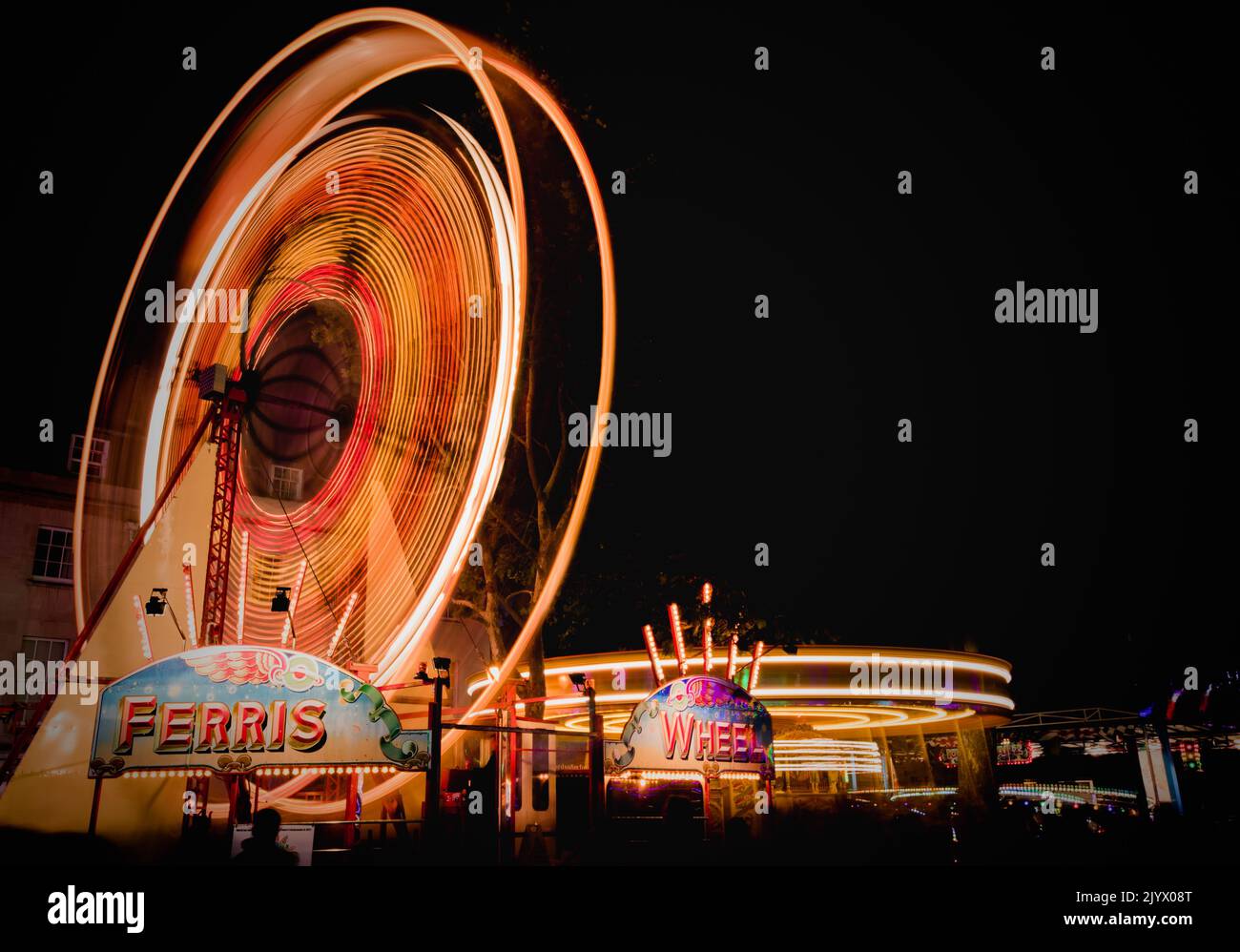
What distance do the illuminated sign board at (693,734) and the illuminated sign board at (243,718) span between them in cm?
419

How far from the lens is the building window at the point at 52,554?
2372cm

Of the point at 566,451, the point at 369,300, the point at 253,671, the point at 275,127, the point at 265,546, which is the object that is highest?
the point at 275,127

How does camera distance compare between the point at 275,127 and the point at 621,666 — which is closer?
the point at 275,127

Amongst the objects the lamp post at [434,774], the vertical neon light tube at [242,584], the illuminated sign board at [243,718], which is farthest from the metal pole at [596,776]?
the vertical neon light tube at [242,584]

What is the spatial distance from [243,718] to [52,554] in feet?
55.9

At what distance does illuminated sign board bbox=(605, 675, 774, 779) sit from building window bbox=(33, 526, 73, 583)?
16.7m

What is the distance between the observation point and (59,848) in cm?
1212

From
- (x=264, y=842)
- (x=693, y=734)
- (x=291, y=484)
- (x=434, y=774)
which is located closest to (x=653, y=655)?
(x=693, y=734)

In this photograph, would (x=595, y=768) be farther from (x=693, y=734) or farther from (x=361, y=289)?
(x=361, y=289)

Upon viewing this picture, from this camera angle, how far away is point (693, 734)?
48.2 ft

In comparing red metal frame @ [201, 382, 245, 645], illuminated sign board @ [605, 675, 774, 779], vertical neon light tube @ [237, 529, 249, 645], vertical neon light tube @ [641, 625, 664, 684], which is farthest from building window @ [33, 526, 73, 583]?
illuminated sign board @ [605, 675, 774, 779]

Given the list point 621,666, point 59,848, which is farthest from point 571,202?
point 59,848
